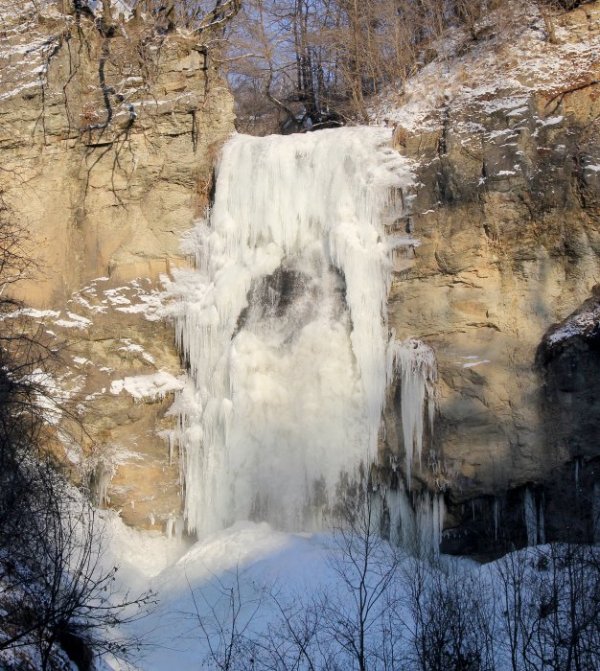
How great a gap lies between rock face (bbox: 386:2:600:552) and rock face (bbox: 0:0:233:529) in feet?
13.8

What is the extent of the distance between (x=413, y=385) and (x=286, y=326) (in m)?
2.58

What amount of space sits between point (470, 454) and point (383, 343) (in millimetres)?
2277

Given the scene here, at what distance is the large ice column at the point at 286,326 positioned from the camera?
14500 millimetres

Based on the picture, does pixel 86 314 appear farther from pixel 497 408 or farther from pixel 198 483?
pixel 497 408

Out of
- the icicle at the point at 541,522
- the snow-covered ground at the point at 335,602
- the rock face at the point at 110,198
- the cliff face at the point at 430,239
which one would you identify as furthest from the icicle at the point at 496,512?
the rock face at the point at 110,198

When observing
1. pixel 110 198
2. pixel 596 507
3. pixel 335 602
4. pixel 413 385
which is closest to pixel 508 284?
pixel 413 385

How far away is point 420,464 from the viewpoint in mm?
13773

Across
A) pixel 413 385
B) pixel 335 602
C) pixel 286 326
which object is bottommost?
pixel 335 602

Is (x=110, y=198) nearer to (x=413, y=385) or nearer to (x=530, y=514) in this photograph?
(x=413, y=385)

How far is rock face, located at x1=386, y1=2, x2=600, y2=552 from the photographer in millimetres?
13445

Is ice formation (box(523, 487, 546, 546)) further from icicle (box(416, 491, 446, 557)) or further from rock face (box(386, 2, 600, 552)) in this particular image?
icicle (box(416, 491, 446, 557))

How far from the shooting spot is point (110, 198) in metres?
16.8

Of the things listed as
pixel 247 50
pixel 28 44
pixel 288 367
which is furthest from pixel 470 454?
pixel 247 50

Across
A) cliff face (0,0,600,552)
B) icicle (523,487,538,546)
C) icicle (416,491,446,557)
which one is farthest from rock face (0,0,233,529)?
icicle (523,487,538,546)
